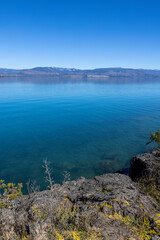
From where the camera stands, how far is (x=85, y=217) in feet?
26.7

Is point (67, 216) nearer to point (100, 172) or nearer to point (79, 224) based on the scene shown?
point (79, 224)

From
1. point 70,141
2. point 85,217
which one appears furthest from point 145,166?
point 70,141

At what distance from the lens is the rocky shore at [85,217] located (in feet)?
23.2

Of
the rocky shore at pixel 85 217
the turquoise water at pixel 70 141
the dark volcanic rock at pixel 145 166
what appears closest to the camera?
the rocky shore at pixel 85 217

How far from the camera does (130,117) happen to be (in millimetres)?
55562

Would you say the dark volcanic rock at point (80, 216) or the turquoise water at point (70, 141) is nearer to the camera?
the dark volcanic rock at point (80, 216)

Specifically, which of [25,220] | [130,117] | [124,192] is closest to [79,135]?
[130,117]

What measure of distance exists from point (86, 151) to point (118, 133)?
45.1 ft

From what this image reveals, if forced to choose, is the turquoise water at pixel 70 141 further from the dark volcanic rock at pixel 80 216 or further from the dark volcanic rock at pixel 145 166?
the dark volcanic rock at pixel 80 216

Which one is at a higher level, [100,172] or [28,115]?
[28,115]

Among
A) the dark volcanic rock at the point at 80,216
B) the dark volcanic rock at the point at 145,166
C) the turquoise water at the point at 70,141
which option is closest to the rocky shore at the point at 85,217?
the dark volcanic rock at the point at 80,216

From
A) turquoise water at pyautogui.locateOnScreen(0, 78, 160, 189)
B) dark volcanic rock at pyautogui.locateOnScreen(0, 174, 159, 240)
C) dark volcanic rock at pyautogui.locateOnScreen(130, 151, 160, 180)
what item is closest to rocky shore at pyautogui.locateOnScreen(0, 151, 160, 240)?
dark volcanic rock at pyautogui.locateOnScreen(0, 174, 159, 240)

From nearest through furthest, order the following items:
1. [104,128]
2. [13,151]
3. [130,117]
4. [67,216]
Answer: [67,216]
[13,151]
[104,128]
[130,117]

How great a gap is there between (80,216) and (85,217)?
0.30 metres
